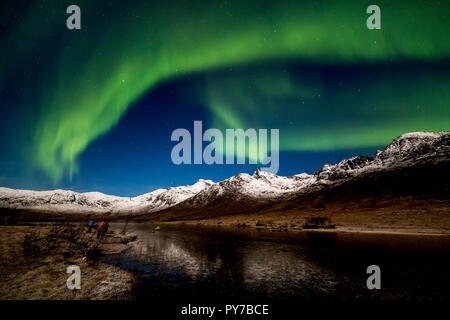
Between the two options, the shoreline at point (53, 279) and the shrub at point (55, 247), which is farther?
the shrub at point (55, 247)

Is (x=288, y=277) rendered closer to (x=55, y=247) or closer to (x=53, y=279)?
(x=53, y=279)

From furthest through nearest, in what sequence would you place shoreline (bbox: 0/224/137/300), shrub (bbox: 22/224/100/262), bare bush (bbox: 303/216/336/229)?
bare bush (bbox: 303/216/336/229) < shrub (bbox: 22/224/100/262) < shoreline (bbox: 0/224/137/300)

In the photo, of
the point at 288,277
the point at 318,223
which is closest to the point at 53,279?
the point at 288,277

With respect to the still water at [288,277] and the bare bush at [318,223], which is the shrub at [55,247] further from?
the bare bush at [318,223]

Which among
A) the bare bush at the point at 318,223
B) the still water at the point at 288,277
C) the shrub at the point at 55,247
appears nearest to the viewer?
the still water at the point at 288,277

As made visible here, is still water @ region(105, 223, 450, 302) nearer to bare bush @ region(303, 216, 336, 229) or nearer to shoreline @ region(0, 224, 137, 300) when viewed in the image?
shoreline @ region(0, 224, 137, 300)

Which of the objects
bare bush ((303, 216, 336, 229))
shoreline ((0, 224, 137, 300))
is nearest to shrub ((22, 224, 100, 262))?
shoreline ((0, 224, 137, 300))

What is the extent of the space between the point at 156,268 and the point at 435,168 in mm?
196577

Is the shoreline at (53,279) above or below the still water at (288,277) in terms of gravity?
above

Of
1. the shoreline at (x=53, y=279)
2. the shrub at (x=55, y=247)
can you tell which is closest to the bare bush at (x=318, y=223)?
the shrub at (x=55, y=247)

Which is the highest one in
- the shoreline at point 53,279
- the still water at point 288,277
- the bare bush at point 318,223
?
the shoreline at point 53,279

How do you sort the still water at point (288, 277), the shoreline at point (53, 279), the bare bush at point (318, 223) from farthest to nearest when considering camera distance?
1. the bare bush at point (318, 223)
2. the still water at point (288, 277)
3. the shoreline at point (53, 279)
